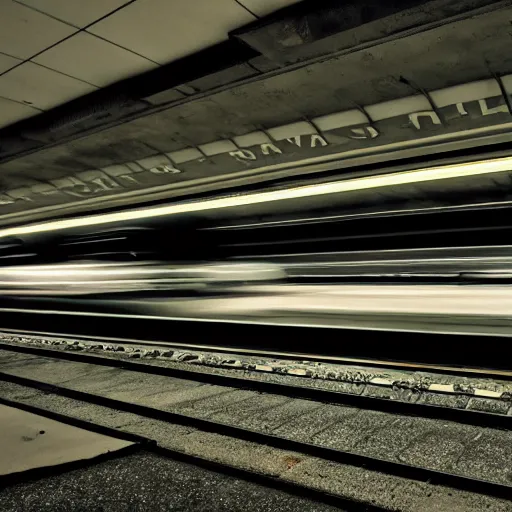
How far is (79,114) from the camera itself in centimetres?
365

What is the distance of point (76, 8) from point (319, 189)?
128 inches

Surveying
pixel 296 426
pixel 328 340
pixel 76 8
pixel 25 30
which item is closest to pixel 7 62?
pixel 25 30

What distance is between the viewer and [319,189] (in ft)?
16.5

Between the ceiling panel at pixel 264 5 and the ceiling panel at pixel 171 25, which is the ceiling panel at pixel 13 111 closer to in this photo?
the ceiling panel at pixel 171 25

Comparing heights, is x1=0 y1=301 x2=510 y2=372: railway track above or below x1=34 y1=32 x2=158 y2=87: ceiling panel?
below

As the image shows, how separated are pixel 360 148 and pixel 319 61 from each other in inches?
57.7

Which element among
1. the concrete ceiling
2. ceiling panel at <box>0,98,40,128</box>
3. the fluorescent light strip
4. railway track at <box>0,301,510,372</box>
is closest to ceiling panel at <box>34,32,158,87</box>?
the concrete ceiling

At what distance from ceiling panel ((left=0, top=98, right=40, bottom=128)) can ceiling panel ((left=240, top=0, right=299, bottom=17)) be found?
2.40 m

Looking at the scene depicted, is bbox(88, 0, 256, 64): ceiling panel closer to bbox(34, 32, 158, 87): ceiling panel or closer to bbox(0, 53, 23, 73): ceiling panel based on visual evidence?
bbox(34, 32, 158, 87): ceiling panel

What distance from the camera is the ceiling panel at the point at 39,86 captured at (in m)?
3.11

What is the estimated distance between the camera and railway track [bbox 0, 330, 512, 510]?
2.14 meters

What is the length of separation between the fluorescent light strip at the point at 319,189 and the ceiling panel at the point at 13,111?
2477mm

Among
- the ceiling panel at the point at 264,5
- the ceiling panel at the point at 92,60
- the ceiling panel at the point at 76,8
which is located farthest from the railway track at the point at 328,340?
the ceiling panel at the point at 76,8

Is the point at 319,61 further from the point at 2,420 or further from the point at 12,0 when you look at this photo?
the point at 2,420
